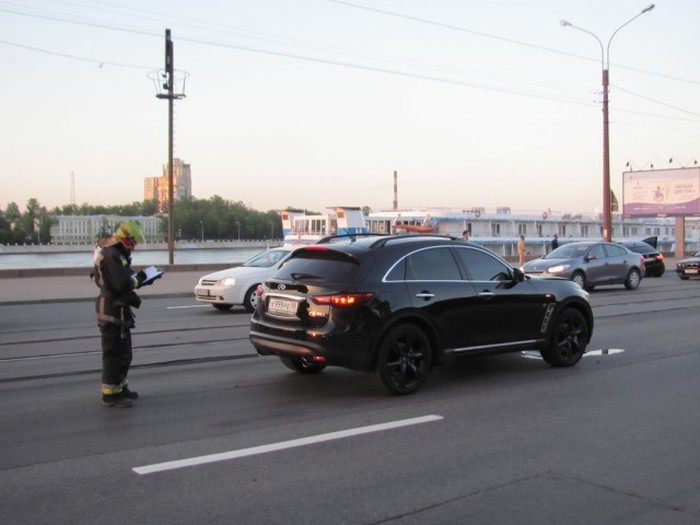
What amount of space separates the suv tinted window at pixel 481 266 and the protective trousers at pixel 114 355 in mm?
3834

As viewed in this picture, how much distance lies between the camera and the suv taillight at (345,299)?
291 inches

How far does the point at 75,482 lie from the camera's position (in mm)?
5062

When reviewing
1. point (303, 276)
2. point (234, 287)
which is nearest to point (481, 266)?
point (303, 276)

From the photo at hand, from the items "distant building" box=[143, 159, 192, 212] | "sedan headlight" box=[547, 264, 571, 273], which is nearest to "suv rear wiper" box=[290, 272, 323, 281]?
"sedan headlight" box=[547, 264, 571, 273]

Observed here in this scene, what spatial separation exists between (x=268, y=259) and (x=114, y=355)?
34.2ft

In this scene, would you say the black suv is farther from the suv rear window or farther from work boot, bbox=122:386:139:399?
work boot, bbox=122:386:139:399

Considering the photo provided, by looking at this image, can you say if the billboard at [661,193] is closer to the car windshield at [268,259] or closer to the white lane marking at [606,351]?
the car windshield at [268,259]

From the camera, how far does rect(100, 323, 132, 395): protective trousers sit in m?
7.10

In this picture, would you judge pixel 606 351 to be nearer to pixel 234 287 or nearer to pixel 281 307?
pixel 281 307

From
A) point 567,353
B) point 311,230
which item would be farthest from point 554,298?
point 311,230

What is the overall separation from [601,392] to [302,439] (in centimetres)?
367

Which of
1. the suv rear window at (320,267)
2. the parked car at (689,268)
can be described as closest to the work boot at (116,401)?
the suv rear window at (320,267)

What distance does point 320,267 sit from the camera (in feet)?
25.9

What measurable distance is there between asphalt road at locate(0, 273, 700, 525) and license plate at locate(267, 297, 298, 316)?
0.88 m
